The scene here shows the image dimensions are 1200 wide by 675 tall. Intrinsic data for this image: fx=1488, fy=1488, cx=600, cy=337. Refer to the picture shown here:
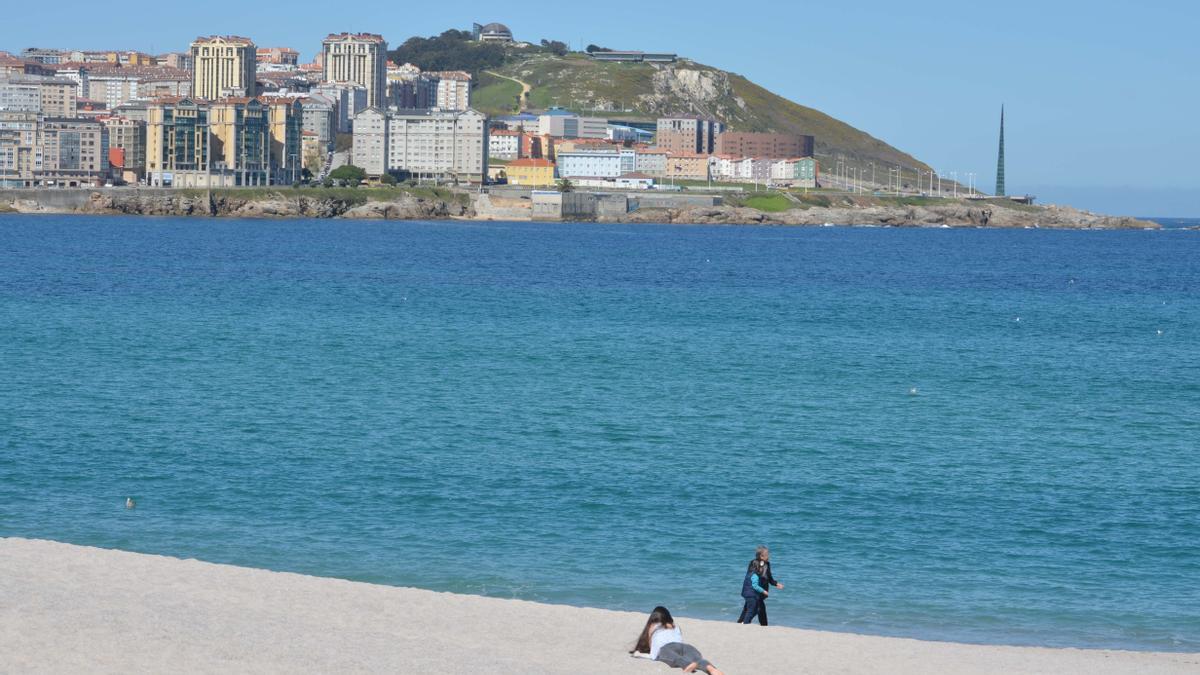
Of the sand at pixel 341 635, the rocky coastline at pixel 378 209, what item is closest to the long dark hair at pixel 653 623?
the sand at pixel 341 635

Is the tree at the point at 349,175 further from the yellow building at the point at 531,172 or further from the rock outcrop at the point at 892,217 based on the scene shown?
the rock outcrop at the point at 892,217

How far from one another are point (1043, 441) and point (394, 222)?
12322 centimetres

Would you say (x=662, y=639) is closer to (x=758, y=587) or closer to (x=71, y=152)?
(x=758, y=587)

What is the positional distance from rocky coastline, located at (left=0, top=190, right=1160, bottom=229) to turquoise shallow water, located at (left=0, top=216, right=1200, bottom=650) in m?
89.5

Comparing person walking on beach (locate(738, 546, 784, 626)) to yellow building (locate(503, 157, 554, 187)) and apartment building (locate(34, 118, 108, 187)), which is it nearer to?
apartment building (locate(34, 118, 108, 187))

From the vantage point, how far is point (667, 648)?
1320 cm

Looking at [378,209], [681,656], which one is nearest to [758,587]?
[681,656]

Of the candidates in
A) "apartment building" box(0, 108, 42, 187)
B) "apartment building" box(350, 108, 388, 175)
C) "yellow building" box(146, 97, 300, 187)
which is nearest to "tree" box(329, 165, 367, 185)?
"yellow building" box(146, 97, 300, 187)

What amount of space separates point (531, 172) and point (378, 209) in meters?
40.6

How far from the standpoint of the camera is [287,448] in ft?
83.5

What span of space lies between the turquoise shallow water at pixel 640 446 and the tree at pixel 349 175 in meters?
108

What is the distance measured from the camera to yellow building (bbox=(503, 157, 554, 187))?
190 metres

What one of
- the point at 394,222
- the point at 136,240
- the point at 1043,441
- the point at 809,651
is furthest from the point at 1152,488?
the point at 394,222

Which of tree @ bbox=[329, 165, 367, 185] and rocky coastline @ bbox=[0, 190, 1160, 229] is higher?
tree @ bbox=[329, 165, 367, 185]
